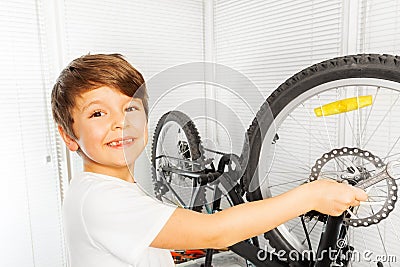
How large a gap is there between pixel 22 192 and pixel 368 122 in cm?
154

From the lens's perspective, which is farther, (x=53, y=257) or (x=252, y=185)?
(x=53, y=257)

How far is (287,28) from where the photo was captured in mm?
1523

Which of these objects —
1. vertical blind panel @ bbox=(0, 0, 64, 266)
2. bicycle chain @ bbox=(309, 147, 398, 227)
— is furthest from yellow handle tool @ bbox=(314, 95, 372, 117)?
vertical blind panel @ bbox=(0, 0, 64, 266)

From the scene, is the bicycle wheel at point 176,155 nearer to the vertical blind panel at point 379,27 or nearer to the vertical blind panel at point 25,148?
the vertical blind panel at point 25,148

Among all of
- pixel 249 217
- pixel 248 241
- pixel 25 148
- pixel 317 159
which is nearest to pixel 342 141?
pixel 317 159

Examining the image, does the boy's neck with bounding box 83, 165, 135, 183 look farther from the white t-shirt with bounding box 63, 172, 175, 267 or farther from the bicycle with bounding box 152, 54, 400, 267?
Result: the bicycle with bounding box 152, 54, 400, 267

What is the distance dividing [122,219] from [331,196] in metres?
0.37

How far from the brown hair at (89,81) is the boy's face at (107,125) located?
0.5 inches

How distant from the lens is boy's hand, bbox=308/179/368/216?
1.87 ft

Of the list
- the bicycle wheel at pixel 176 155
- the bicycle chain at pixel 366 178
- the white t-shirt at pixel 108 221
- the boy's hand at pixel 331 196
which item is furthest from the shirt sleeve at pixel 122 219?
the bicycle wheel at pixel 176 155

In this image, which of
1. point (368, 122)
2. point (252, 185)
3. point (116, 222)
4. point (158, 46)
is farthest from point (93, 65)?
point (158, 46)

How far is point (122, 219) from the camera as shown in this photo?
1.91 ft

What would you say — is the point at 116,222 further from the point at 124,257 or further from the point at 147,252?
the point at 147,252

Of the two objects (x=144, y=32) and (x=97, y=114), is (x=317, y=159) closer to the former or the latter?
(x=97, y=114)
